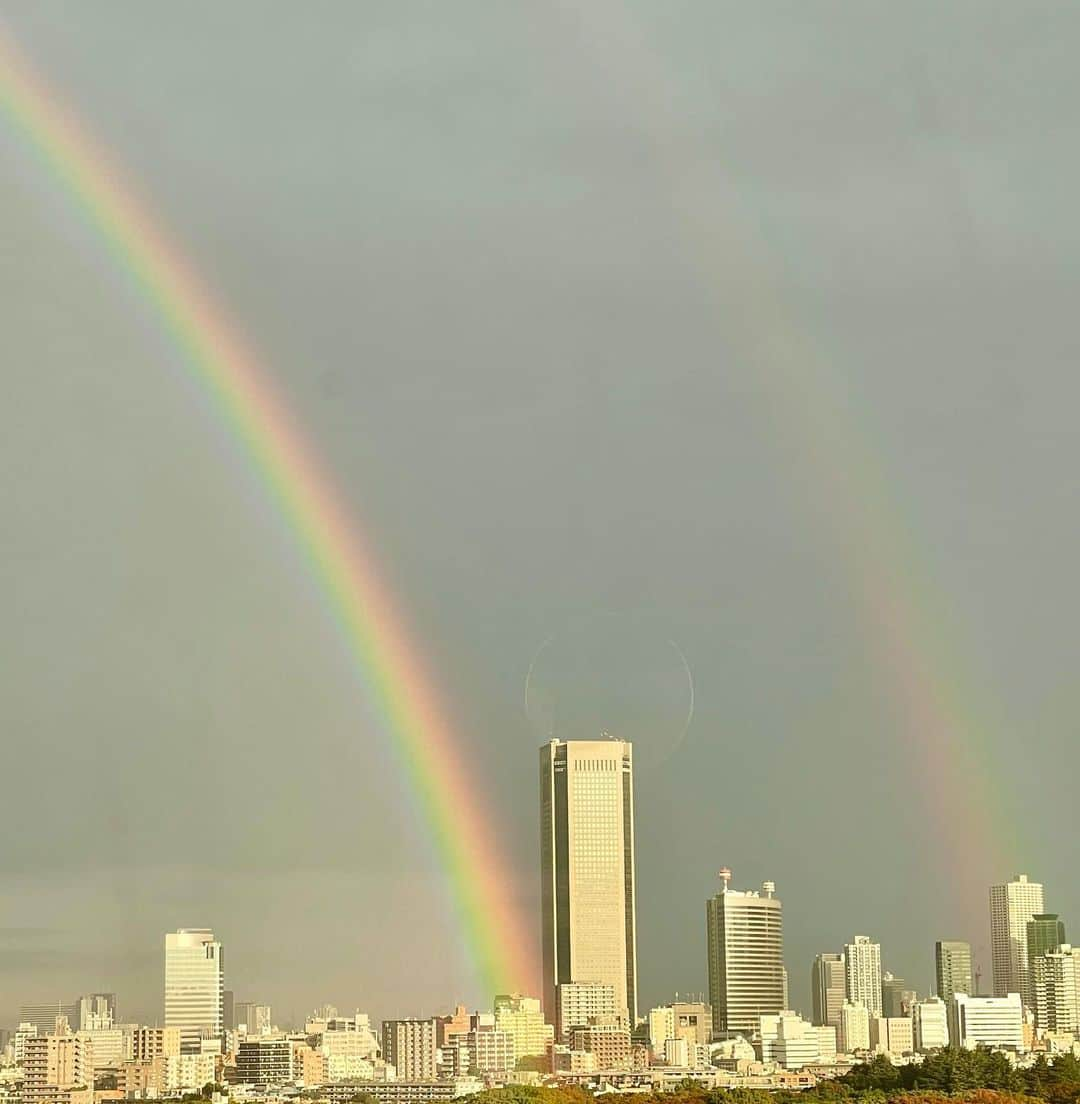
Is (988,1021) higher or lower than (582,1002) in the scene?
lower

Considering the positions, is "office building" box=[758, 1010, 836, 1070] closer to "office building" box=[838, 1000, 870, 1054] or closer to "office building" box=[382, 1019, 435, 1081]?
"office building" box=[838, 1000, 870, 1054]

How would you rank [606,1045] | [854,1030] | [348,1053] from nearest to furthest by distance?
[606,1045]
[348,1053]
[854,1030]

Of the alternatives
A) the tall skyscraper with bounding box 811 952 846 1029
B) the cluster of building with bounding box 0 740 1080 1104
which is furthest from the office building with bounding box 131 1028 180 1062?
the tall skyscraper with bounding box 811 952 846 1029

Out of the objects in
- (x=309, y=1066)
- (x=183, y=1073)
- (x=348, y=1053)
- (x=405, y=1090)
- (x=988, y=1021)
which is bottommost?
(x=405, y=1090)

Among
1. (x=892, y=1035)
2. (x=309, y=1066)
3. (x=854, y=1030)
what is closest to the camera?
(x=309, y=1066)

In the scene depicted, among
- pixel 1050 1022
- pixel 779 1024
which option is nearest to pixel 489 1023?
pixel 779 1024

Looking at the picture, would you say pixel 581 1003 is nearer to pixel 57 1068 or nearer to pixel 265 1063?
pixel 265 1063

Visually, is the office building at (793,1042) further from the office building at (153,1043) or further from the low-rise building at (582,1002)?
the office building at (153,1043)

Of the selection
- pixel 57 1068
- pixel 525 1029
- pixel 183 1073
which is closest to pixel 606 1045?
pixel 525 1029
